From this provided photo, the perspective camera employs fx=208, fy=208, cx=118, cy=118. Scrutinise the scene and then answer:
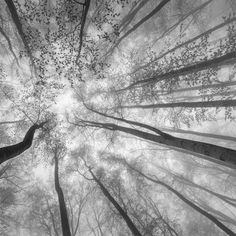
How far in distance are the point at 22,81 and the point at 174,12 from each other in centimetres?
967

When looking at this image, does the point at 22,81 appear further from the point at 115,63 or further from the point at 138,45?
the point at 138,45

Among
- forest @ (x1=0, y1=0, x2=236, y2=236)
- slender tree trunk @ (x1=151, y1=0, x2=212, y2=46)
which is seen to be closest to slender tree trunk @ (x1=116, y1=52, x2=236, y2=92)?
forest @ (x1=0, y1=0, x2=236, y2=236)

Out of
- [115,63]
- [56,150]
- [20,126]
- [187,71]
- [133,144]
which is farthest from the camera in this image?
[133,144]

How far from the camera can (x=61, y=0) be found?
29.8 feet

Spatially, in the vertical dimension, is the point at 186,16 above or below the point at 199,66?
above

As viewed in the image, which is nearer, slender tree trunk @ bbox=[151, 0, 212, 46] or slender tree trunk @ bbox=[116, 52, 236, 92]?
slender tree trunk @ bbox=[116, 52, 236, 92]

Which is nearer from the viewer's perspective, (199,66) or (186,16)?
(199,66)

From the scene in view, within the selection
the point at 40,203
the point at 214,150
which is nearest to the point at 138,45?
the point at 214,150

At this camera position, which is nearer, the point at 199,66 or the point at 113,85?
the point at 199,66

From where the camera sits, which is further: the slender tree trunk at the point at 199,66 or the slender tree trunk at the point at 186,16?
the slender tree trunk at the point at 186,16

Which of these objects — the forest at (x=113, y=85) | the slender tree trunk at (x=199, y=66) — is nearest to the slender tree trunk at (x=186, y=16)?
the forest at (x=113, y=85)

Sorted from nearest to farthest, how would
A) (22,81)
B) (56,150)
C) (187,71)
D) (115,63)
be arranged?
(187,71) < (56,150) < (22,81) < (115,63)

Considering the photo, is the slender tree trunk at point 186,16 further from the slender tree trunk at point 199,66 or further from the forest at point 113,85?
the slender tree trunk at point 199,66

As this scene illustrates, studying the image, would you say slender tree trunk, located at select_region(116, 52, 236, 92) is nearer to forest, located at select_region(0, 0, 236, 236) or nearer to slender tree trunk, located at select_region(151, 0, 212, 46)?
forest, located at select_region(0, 0, 236, 236)
